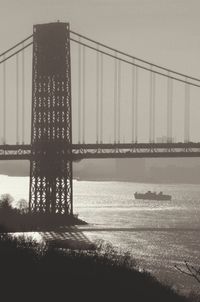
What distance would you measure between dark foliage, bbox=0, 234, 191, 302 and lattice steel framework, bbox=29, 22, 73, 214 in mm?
35505

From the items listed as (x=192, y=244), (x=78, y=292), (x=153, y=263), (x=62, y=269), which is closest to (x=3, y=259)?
(x=62, y=269)

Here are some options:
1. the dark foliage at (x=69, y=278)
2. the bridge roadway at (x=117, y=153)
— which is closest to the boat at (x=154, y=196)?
the bridge roadway at (x=117, y=153)

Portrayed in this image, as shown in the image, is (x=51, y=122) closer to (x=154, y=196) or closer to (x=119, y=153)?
(x=119, y=153)

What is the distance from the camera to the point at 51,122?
8244 centimetres

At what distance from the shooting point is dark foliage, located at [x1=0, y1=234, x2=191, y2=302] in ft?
120

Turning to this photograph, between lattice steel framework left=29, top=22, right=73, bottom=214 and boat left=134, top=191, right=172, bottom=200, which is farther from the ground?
lattice steel framework left=29, top=22, right=73, bottom=214

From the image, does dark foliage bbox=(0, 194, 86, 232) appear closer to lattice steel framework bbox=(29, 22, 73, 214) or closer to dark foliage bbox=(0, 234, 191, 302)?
lattice steel framework bbox=(29, 22, 73, 214)

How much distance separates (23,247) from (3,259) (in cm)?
468

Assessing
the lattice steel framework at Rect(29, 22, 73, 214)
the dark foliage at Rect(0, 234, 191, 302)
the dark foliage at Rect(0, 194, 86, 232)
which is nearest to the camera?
the dark foliage at Rect(0, 234, 191, 302)

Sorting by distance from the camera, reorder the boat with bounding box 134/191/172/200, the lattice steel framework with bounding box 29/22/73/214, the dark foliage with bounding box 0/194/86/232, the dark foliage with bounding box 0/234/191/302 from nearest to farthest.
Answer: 1. the dark foliage with bounding box 0/234/191/302
2. the dark foliage with bounding box 0/194/86/232
3. the lattice steel framework with bounding box 29/22/73/214
4. the boat with bounding box 134/191/172/200

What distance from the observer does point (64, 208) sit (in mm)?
82312

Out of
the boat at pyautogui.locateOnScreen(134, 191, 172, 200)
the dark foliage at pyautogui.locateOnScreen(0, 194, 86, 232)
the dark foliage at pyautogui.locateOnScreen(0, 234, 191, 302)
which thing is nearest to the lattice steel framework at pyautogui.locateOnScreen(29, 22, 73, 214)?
the dark foliage at pyautogui.locateOnScreen(0, 194, 86, 232)

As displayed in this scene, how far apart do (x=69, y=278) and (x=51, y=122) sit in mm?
43166

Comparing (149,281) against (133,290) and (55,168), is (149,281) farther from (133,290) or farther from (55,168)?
(55,168)
